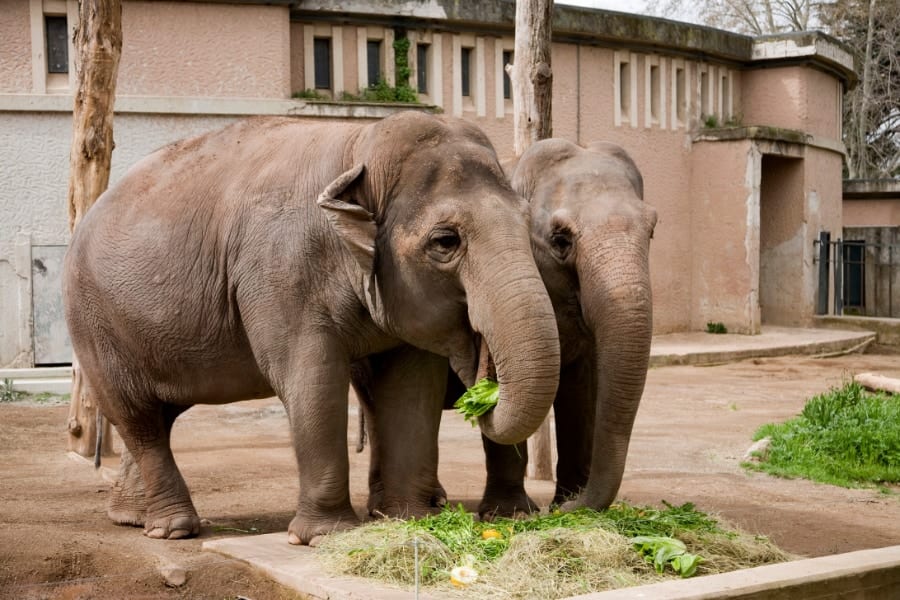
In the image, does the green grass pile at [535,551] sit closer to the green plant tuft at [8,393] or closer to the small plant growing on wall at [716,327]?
the green plant tuft at [8,393]

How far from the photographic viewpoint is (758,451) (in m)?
10.1

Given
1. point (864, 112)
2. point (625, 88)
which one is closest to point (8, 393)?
point (625, 88)

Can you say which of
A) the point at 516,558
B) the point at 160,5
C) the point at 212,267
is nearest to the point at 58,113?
the point at 160,5

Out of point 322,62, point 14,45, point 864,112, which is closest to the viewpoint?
point 14,45

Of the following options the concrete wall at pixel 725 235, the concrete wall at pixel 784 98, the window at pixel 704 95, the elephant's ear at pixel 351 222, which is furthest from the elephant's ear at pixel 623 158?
the concrete wall at pixel 784 98

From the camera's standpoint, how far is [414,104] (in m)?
16.8

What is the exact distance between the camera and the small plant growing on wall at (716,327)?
838 inches

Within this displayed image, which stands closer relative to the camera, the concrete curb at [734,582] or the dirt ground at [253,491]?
the concrete curb at [734,582]

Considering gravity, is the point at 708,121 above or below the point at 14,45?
below

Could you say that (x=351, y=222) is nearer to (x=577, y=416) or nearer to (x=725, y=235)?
(x=577, y=416)

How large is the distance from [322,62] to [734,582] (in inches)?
520

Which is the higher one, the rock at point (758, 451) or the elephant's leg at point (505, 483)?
the elephant's leg at point (505, 483)

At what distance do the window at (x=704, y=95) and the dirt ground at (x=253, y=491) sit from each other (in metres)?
7.86

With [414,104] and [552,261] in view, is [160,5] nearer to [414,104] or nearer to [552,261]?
[414,104]
